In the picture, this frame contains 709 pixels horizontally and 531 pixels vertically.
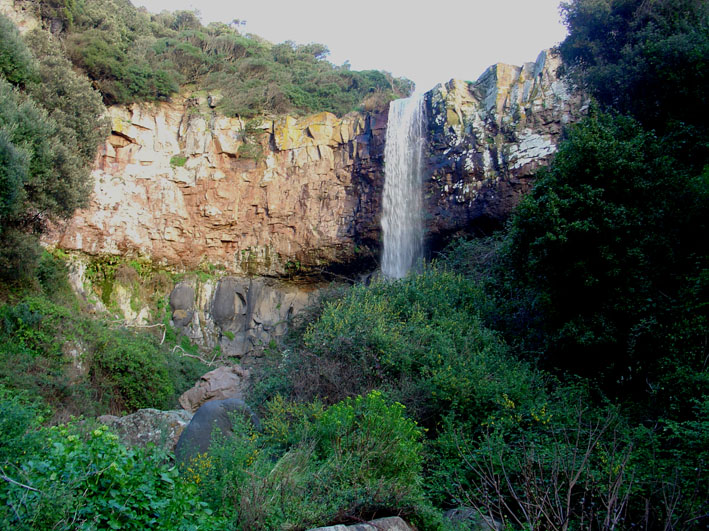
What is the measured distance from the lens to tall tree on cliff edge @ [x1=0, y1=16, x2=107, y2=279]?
12.4 m

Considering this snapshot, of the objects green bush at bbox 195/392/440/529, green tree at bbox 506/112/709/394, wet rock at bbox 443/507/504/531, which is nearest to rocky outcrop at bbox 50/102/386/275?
green tree at bbox 506/112/709/394

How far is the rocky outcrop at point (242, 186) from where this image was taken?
68.1 feet

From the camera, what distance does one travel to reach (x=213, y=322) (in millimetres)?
21328

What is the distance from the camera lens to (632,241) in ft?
30.2

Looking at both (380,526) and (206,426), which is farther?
(206,426)

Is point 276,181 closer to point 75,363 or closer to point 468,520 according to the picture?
point 75,363

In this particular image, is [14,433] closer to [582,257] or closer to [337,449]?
[337,449]

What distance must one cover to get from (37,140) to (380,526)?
14487mm

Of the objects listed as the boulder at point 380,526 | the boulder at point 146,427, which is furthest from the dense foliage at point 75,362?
the boulder at point 380,526

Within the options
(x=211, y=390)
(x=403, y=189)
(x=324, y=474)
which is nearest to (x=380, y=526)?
(x=324, y=474)

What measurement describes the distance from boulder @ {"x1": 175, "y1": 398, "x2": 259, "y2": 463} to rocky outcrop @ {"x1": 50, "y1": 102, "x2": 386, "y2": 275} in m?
14.3

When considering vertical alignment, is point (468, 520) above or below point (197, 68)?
below

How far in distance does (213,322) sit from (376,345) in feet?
46.1

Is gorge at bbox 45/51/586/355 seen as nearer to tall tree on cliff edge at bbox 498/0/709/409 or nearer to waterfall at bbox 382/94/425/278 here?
waterfall at bbox 382/94/425/278
